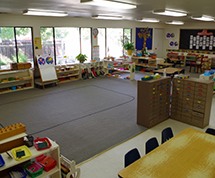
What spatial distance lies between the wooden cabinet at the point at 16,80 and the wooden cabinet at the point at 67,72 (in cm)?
132

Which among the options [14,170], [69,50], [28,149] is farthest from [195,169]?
[69,50]

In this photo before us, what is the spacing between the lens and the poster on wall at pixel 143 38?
1301 centimetres

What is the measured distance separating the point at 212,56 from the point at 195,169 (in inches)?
476

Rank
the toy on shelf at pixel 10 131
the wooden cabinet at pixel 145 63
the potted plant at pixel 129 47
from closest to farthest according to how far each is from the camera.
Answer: the toy on shelf at pixel 10 131 < the wooden cabinet at pixel 145 63 < the potted plant at pixel 129 47

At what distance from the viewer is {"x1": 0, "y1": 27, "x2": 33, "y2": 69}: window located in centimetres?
859

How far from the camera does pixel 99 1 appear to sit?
3939 millimetres

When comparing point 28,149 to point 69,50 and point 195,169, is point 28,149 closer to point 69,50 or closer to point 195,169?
point 195,169

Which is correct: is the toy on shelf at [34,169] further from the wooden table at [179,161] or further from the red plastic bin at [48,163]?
the wooden table at [179,161]

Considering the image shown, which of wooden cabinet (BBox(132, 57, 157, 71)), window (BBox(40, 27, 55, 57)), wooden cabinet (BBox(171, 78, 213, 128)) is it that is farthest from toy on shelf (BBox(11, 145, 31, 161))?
wooden cabinet (BBox(132, 57, 157, 71))

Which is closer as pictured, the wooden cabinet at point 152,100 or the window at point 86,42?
the wooden cabinet at point 152,100

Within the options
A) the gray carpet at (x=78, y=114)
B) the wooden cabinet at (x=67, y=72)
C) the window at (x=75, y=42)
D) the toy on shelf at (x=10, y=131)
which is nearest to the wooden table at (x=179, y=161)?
the toy on shelf at (x=10, y=131)

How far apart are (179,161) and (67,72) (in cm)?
825

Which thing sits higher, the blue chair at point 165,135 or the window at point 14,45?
the window at point 14,45

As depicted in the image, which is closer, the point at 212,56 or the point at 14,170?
the point at 14,170
